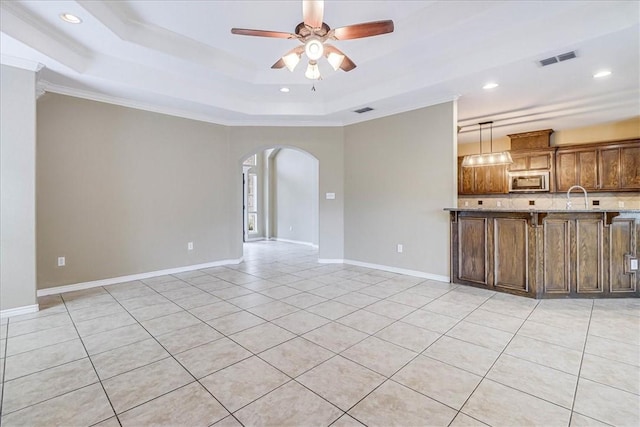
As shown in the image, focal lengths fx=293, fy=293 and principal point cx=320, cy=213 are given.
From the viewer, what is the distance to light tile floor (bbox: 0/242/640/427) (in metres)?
1.67

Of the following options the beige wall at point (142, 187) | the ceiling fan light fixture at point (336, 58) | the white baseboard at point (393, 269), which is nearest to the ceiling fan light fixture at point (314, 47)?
the ceiling fan light fixture at point (336, 58)

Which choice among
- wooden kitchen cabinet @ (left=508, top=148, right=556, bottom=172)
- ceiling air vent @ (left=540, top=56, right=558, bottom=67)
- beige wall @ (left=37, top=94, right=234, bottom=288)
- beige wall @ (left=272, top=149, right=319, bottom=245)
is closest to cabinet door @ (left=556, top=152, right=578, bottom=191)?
wooden kitchen cabinet @ (left=508, top=148, right=556, bottom=172)

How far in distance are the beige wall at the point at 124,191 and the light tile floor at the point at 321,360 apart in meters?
0.82

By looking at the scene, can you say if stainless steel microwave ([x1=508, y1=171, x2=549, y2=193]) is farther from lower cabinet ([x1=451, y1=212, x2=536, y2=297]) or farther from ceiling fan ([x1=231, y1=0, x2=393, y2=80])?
ceiling fan ([x1=231, y1=0, x2=393, y2=80])

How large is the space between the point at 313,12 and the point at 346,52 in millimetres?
1638

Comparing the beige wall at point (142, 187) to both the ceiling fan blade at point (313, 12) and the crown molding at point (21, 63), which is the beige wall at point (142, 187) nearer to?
the crown molding at point (21, 63)

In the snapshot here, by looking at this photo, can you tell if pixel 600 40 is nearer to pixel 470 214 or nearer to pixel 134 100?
pixel 470 214

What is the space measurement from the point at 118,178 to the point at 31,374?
10.1 feet

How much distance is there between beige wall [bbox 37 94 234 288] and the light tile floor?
0.82 meters

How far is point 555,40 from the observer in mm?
3059

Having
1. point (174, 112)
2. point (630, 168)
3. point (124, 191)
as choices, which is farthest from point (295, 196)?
point (630, 168)

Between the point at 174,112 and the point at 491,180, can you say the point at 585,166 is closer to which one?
the point at 491,180

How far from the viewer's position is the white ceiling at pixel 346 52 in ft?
9.40

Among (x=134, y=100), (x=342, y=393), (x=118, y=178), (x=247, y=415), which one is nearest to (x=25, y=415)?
(x=247, y=415)
